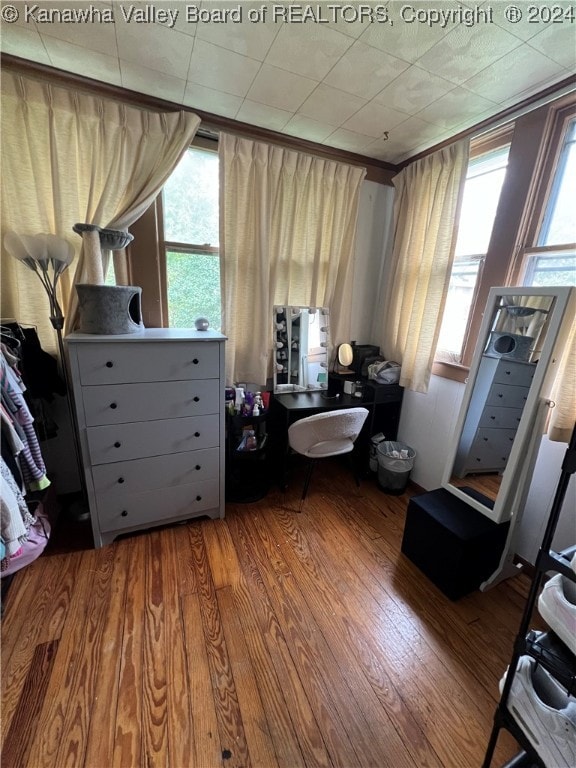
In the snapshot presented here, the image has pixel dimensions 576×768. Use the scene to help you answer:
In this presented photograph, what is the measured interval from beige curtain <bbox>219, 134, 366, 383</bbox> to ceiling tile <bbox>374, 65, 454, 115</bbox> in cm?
57

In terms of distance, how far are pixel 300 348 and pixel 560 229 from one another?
66.5 inches

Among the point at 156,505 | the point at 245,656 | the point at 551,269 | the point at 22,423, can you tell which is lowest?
the point at 245,656

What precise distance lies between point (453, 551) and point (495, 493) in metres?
0.40

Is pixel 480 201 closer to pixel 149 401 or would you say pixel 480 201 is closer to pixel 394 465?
pixel 394 465

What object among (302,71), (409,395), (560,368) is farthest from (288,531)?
(302,71)

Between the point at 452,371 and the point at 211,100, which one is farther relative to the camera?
the point at 452,371

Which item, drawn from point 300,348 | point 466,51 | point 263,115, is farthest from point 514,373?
point 263,115

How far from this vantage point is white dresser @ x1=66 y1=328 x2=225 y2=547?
5.07ft

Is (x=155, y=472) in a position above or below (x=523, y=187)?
below

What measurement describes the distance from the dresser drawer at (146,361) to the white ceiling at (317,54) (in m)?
1.39

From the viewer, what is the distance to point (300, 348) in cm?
247

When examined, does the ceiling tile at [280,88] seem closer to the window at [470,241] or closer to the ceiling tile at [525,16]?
the ceiling tile at [525,16]

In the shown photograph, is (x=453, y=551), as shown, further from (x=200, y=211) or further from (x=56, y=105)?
(x=56, y=105)


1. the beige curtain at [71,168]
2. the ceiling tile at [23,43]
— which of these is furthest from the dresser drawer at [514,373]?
the ceiling tile at [23,43]
